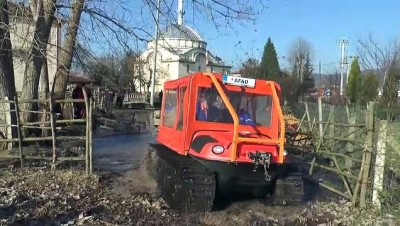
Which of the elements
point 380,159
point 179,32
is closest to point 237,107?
point 380,159

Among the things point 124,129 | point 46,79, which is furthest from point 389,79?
point 46,79

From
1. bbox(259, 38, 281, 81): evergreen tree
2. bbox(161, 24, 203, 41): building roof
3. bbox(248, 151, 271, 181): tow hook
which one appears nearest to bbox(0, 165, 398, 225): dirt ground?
bbox(248, 151, 271, 181): tow hook

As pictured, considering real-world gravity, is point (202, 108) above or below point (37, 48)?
below

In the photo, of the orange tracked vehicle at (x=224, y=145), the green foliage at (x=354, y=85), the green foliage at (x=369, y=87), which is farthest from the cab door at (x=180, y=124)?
the green foliage at (x=354, y=85)

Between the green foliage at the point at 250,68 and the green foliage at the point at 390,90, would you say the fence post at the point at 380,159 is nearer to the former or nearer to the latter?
the green foliage at the point at 390,90

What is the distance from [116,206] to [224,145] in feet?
6.82

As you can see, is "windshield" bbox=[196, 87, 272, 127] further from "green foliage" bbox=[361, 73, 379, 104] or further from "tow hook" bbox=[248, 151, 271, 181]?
"green foliage" bbox=[361, 73, 379, 104]

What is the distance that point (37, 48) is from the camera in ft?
41.2

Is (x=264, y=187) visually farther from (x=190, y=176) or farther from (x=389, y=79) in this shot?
(x=389, y=79)

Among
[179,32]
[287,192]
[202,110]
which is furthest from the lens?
[179,32]

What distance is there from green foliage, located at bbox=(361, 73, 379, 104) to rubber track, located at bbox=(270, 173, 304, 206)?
29189 mm

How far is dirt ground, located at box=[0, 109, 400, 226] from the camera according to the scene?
27.9ft

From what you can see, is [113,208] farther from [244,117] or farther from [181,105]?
[244,117]

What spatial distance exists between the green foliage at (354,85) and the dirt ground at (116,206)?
30474 millimetres
